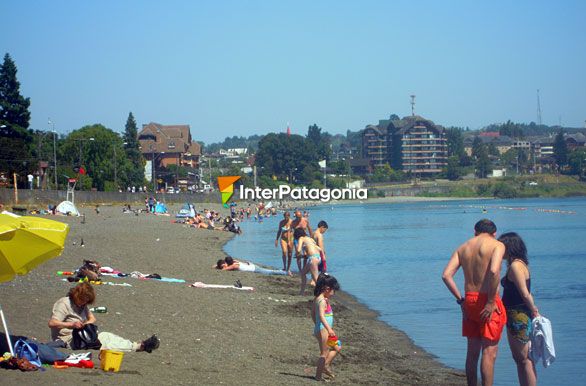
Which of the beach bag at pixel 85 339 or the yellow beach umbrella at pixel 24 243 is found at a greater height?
the yellow beach umbrella at pixel 24 243

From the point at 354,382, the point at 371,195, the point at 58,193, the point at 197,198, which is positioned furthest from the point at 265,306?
the point at 371,195

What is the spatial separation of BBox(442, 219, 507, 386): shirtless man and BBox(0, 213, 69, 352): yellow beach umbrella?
4251 millimetres

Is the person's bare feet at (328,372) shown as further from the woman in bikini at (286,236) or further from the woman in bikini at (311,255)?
the woman in bikini at (286,236)

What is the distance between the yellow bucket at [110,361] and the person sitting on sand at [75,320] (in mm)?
1084

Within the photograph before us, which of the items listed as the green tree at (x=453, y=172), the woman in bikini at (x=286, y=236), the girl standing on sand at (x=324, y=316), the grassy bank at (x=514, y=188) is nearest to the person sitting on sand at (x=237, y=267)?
the woman in bikini at (x=286, y=236)

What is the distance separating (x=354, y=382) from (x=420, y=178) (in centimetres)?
18732

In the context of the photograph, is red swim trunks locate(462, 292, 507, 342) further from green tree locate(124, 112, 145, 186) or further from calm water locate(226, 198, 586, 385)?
green tree locate(124, 112, 145, 186)

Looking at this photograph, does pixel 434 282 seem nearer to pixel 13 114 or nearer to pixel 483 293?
pixel 483 293

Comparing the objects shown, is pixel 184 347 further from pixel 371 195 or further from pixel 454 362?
pixel 371 195

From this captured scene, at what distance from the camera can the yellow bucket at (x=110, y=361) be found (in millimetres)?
9391

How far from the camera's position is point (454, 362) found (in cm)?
1385

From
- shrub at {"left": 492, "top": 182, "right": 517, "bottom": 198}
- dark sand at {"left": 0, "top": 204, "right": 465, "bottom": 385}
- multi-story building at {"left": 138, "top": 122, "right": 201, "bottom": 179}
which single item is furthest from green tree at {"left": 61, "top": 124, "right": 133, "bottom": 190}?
shrub at {"left": 492, "top": 182, "right": 517, "bottom": 198}

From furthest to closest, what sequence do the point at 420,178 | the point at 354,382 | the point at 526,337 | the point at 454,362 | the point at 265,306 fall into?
the point at 420,178
the point at 265,306
the point at 454,362
the point at 354,382
the point at 526,337

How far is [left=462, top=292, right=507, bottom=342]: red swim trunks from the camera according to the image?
872 cm
